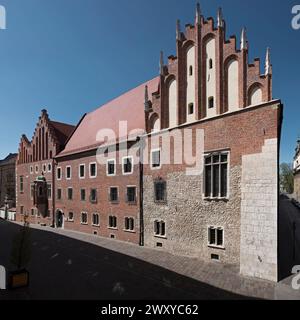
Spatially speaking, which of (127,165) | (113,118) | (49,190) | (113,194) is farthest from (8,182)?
(127,165)

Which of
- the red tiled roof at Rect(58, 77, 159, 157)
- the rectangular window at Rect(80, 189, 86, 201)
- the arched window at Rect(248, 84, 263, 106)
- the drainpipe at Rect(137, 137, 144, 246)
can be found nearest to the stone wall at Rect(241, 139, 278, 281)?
the arched window at Rect(248, 84, 263, 106)

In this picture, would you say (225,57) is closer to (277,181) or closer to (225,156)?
(225,156)

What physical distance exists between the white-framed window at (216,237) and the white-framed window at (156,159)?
19.9 ft

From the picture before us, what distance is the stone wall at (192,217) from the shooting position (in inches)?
552

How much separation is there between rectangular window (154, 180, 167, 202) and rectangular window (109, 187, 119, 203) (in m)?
5.11

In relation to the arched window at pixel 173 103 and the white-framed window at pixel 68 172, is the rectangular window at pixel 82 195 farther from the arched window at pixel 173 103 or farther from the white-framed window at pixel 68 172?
the arched window at pixel 173 103

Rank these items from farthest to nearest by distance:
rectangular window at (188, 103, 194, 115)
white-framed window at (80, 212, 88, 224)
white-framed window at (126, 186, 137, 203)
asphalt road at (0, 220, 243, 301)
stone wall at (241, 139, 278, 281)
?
white-framed window at (80, 212, 88, 224)
white-framed window at (126, 186, 137, 203)
rectangular window at (188, 103, 194, 115)
stone wall at (241, 139, 278, 281)
asphalt road at (0, 220, 243, 301)

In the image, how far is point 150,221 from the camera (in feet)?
62.3

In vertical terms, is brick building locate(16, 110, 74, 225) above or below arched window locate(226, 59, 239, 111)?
below

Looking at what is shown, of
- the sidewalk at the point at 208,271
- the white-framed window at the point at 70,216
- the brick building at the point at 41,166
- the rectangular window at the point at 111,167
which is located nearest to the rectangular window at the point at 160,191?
the sidewalk at the point at 208,271

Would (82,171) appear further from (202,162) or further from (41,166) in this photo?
(202,162)

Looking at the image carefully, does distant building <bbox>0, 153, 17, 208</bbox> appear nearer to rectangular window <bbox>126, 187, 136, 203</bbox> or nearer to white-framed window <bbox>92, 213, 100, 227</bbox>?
white-framed window <bbox>92, 213, 100, 227</bbox>

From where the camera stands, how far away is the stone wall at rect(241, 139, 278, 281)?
12188 millimetres

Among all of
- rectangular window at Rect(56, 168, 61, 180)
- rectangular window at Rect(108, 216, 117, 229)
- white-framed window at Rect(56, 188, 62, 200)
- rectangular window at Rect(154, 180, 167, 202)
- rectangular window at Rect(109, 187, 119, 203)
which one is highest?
rectangular window at Rect(56, 168, 61, 180)
